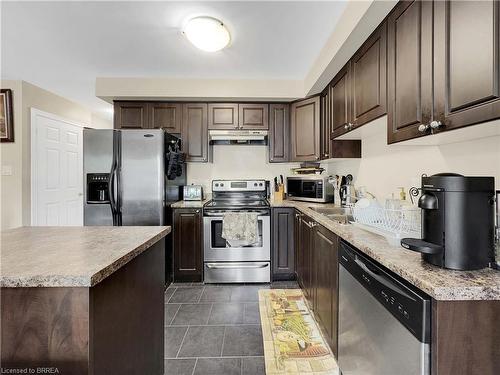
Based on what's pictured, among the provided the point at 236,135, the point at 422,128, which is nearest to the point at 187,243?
the point at 236,135

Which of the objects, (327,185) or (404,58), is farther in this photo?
(327,185)

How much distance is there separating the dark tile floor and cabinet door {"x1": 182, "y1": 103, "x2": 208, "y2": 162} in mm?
1644

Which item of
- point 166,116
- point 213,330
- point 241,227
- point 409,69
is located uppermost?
point 166,116

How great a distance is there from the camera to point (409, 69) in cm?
139

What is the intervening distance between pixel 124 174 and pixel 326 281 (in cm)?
219

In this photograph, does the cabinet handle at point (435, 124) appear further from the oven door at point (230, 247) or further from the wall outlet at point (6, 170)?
the wall outlet at point (6, 170)

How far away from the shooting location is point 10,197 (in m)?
3.50

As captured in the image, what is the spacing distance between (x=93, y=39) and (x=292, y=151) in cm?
236

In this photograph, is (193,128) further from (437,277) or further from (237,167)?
(437,277)

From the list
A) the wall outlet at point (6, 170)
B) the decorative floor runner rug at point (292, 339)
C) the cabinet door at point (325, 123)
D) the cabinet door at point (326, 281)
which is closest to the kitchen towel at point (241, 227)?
the decorative floor runner rug at point (292, 339)

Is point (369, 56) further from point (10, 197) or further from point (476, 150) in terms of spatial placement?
point (10, 197)

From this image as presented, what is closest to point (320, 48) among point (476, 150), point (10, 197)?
point (476, 150)

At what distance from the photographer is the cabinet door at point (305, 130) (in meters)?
3.16

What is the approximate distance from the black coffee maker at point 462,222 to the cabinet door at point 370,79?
0.91m
